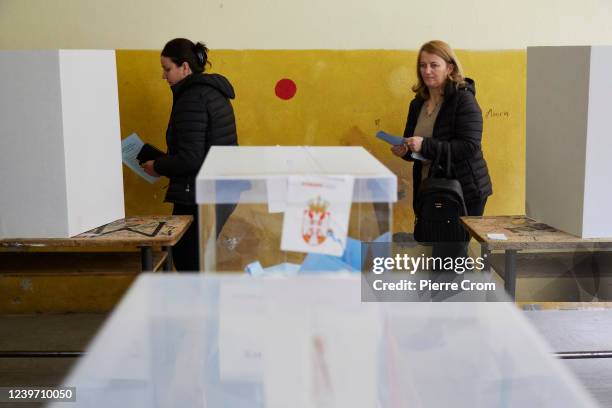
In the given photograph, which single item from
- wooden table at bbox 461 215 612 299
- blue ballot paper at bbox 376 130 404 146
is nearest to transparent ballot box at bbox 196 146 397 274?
wooden table at bbox 461 215 612 299

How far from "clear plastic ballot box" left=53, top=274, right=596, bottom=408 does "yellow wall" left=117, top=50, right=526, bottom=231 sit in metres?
2.56

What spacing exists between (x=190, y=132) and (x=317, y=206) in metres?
1.86

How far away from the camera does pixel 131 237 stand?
94.3 inches

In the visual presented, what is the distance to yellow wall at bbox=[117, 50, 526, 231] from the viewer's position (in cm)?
365

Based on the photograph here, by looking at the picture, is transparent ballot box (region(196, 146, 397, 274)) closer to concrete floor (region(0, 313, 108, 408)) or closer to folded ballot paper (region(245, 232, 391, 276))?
folded ballot paper (region(245, 232, 391, 276))

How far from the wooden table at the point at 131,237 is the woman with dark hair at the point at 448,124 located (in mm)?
1018

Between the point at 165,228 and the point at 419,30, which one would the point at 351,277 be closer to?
the point at 165,228

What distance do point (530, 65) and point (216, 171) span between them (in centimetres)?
182

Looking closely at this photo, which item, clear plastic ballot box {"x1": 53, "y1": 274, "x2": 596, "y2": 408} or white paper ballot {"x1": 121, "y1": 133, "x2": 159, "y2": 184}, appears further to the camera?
white paper ballot {"x1": 121, "y1": 133, "x2": 159, "y2": 184}

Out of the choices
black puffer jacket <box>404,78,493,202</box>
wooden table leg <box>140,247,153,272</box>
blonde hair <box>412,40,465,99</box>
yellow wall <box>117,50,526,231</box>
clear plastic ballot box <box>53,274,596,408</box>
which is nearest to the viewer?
clear plastic ballot box <box>53,274,596,408</box>

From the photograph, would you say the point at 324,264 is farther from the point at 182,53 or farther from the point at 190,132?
the point at 182,53

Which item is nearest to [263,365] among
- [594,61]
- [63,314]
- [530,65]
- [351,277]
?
[351,277]

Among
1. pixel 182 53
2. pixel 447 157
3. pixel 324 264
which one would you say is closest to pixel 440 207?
pixel 447 157

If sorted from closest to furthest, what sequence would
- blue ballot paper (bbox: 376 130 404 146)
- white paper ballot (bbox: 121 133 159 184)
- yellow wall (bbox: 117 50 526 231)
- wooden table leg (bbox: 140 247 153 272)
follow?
wooden table leg (bbox: 140 247 153 272)
blue ballot paper (bbox: 376 130 404 146)
white paper ballot (bbox: 121 133 159 184)
yellow wall (bbox: 117 50 526 231)
